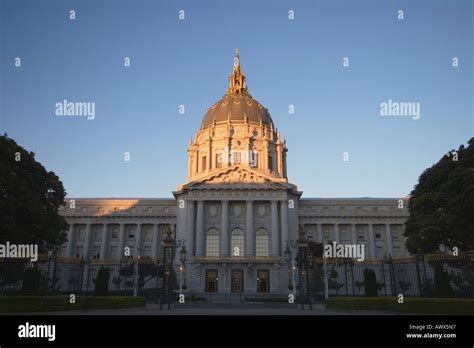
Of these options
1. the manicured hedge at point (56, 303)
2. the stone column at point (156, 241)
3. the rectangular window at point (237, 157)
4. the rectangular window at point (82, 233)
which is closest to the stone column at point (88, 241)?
the rectangular window at point (82, 233)

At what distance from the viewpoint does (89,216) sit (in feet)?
256

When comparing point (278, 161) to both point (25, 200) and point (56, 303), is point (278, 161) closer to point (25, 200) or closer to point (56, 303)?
point (25, 200)

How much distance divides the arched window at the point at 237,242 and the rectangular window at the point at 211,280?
15.9 feet

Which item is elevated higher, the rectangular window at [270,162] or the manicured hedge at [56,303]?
the rectangular window at [270,162]

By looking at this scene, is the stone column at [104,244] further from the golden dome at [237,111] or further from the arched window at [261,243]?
the golden dome at [237,111]

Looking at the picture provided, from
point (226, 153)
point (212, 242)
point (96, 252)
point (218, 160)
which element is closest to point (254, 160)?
point (226, 153)

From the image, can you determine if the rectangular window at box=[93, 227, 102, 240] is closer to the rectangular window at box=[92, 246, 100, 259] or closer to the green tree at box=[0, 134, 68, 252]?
the rectangular window at box=[92, 246, 100, 259]

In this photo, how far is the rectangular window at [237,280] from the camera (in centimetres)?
6291

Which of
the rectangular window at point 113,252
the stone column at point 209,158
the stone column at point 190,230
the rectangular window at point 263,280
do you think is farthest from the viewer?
the stone column at point 209,158

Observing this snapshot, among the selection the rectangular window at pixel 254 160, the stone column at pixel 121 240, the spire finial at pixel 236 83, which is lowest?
the stone column at pixel 121 240

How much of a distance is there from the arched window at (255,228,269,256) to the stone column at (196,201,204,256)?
8.94 meters

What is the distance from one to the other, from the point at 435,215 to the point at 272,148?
175 feet
